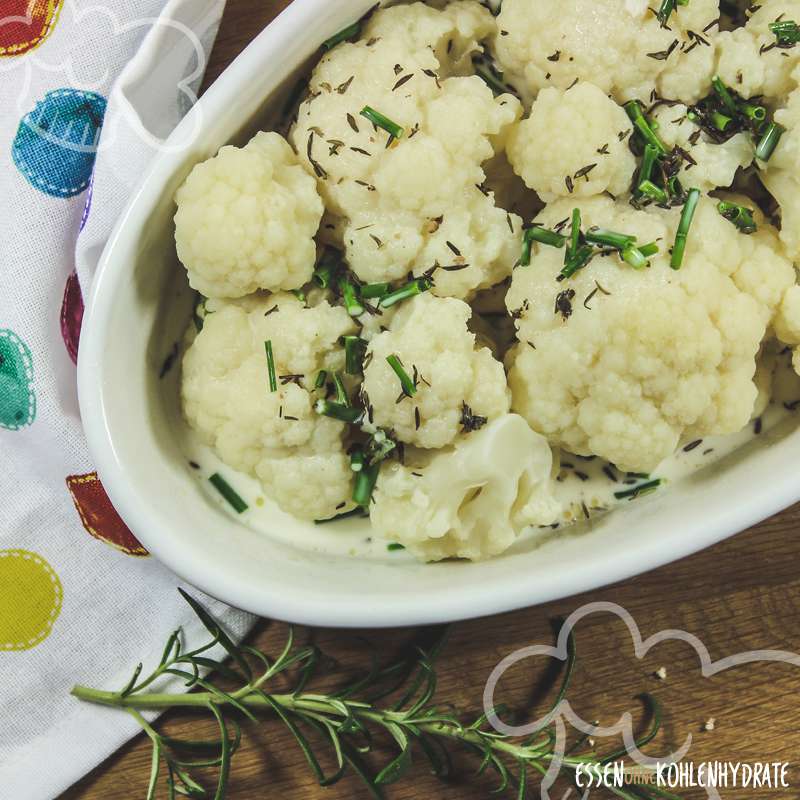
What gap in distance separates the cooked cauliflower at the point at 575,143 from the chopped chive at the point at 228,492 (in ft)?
1.94

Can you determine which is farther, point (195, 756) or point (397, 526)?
point (195, 756)

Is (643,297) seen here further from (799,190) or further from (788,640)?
(788,640)

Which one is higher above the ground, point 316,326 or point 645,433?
point 316,326

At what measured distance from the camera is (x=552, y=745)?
4.06 ft

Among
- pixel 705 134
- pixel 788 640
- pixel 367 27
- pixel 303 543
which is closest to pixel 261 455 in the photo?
pixel 303 543

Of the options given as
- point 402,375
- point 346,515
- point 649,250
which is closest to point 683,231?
point 649,250

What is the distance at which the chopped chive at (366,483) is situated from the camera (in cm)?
114

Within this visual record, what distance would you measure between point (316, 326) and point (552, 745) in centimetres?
71

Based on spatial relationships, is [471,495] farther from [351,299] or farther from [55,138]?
[55,138]

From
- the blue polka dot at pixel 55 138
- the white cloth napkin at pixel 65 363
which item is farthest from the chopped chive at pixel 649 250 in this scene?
the blue polka dot at pixel 55 138

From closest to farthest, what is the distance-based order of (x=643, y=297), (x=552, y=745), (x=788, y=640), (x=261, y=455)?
(x=643, y=297) < (x=261, y=455) < (x=552, y=745) < (x=788, y=640)

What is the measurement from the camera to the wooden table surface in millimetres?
1324

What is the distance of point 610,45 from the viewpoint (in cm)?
104

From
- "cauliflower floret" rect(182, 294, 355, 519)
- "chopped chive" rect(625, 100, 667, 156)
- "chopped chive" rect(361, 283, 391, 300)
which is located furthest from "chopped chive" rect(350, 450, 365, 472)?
"chopped chive" rect(625, 100, 667, 156)
